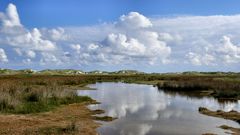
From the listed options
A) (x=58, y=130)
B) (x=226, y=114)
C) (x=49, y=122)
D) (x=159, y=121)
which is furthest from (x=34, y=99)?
(x=226, y=114)

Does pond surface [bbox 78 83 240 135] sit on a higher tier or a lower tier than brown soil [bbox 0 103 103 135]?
lower

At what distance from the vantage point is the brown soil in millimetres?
22750

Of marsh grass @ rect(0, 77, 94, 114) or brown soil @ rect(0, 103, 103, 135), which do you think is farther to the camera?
marsh grass @ rect(0, 77, 94, 114)

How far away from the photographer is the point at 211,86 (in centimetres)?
6316

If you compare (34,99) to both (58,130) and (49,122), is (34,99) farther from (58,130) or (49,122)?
(58,130)

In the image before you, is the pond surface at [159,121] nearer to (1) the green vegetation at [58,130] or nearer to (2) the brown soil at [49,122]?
(2) the brown soil at [49,122]

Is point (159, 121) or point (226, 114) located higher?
point (226, 114)

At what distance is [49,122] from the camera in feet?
86.0

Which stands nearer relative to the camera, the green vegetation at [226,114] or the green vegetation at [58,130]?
the green vegetation at [58,130]

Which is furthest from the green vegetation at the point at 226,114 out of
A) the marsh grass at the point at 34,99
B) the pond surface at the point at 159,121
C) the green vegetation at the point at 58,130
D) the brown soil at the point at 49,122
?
the marsh grass at the point at 34,99

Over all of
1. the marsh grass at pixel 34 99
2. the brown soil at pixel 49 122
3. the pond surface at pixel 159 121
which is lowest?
the pond surface at pixel 159 121

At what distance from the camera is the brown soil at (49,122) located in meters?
22.8

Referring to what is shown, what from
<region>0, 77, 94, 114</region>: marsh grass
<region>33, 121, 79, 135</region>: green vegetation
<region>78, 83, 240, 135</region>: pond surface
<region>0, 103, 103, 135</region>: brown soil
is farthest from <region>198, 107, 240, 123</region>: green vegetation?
<region>0, 77, 94, 114</region>: marsh grass

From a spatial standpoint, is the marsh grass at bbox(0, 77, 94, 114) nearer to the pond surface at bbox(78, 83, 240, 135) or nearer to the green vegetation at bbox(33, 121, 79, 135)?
the pond surface at bbox(78, 83, 240, 135)
